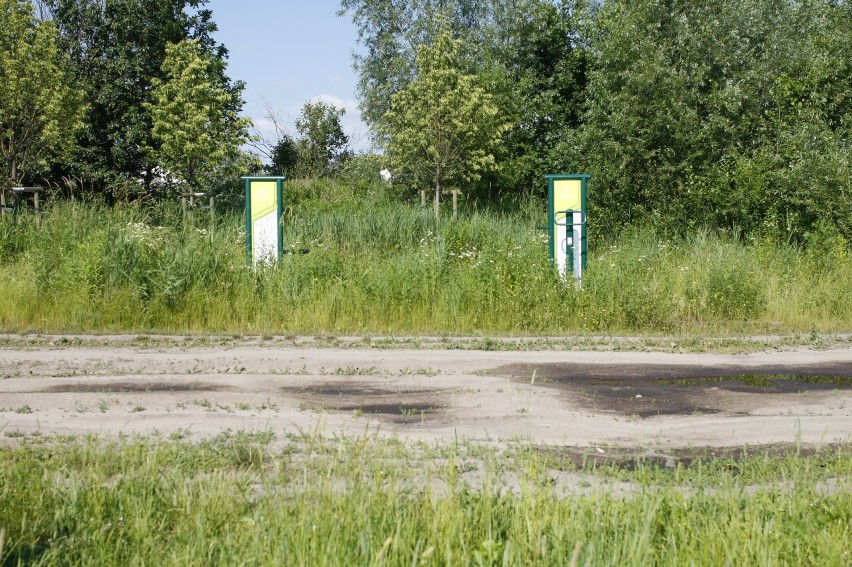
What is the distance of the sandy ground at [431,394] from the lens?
7.23m

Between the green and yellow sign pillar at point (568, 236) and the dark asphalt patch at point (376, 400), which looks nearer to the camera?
the dark asphalt patch at point (376, 400)

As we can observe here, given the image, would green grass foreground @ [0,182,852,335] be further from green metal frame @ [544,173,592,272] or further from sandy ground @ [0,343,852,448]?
sandy ground @ [0,343,852,448]

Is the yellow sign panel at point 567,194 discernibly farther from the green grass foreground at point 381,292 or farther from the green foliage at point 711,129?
the green foliage at point 711,129

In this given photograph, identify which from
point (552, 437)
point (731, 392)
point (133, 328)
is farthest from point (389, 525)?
point (133, 328)

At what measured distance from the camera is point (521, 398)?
27.8 ft

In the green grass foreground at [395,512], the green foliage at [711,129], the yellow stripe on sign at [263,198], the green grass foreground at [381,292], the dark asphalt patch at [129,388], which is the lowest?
the green grass foreground at [395,512]

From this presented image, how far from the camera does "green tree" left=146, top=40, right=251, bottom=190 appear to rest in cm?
3011

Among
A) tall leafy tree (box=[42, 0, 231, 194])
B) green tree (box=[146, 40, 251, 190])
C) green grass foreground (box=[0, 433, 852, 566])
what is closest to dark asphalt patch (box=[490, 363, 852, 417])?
green grass foreground (box=[0, 433, 852, 566])

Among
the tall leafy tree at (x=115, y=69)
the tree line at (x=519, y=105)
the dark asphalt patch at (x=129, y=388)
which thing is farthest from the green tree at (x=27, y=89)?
the dark asphalt patch at (x=129, y=388)

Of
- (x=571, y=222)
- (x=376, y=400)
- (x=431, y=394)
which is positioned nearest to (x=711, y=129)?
(x=571, y=222)

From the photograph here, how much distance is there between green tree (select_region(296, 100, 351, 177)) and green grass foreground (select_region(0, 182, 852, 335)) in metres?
25.9

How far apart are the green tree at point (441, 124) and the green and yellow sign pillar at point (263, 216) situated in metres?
13.3

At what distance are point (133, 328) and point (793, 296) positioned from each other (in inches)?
404

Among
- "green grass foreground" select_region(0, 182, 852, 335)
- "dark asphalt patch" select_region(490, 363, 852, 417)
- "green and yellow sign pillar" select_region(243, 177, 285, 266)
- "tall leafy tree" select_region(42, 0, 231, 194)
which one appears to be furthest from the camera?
"tall leafy tree" select_region(42, 0, 231, 194)
